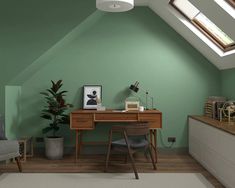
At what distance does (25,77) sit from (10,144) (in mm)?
1479

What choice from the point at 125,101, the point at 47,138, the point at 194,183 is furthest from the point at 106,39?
the point at 194,183

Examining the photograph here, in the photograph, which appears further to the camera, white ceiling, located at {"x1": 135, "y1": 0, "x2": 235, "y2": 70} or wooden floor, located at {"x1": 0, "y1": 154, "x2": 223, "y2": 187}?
wooden floor, located at {"x1": 0, "y1": 154, "x2": 223, "y2": 187}

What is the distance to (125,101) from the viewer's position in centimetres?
523

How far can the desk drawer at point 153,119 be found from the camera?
462 centimetres

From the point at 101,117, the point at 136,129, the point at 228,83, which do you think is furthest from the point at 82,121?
the point at 228,83

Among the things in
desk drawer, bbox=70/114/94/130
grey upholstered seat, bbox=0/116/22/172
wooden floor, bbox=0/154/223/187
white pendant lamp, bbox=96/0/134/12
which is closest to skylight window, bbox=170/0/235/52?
white pendant lamp, bbox=96/0/134/12

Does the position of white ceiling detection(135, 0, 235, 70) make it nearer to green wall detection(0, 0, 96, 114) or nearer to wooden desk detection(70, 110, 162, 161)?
green wall detection(0, 0, 96, 114)

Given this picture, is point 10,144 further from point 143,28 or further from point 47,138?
point 143,28

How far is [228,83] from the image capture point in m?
4.95

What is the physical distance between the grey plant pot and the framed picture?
745 mm

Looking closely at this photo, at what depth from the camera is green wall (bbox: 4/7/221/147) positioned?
17.3ft

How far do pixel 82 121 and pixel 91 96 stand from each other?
0.69 m

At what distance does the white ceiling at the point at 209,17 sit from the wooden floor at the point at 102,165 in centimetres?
163

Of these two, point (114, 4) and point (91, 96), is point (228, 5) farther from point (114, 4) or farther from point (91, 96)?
point (91, 96)
